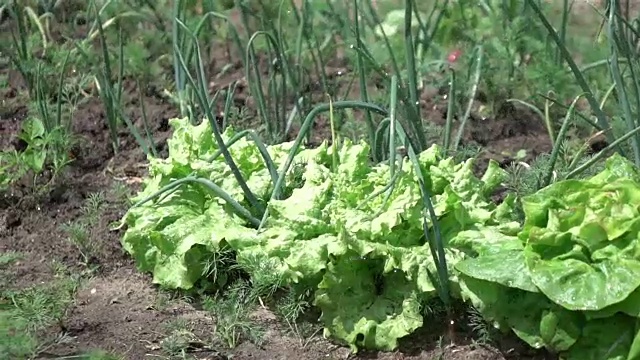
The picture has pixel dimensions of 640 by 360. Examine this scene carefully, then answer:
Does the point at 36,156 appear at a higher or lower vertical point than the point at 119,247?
higher

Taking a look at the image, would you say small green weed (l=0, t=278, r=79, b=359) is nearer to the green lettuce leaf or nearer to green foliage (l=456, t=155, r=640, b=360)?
green foliage (l=456, t=155, r=640, b=360)

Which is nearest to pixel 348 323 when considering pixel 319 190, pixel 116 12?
pixel 319 190

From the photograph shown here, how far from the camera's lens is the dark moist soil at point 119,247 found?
111 inches

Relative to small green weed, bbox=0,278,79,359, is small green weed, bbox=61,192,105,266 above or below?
below

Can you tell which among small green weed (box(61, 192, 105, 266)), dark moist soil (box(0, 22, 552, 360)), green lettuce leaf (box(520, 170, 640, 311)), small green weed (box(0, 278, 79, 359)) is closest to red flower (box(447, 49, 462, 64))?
dark moist soil (box(0, 22, 552, 360))

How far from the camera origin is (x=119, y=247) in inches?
137

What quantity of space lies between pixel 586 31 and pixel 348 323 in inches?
119

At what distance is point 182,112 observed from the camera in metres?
4.04

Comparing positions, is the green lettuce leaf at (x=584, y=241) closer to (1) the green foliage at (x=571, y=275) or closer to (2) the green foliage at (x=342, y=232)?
(1) the green foliage at (x=571, y=275)

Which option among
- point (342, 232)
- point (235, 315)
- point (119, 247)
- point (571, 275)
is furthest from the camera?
point (119, 247)

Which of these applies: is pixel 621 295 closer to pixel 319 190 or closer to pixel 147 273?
pixel 319 190

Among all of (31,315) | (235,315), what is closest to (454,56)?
(235,315)

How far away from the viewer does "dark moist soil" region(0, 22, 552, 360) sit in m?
2.83

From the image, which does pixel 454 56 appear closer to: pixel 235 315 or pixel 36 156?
pixel 36 156
